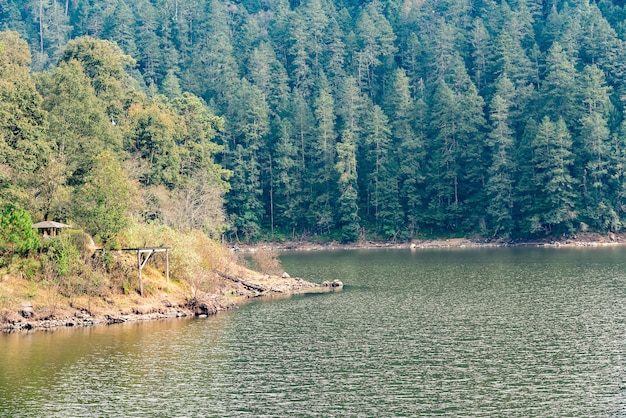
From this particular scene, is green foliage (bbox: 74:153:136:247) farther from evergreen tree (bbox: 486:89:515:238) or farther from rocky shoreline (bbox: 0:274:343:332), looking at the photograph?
evergreen tree (bbox: 486:89:515:238)

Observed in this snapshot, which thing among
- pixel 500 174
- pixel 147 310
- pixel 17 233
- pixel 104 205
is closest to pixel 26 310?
pixel 17 233

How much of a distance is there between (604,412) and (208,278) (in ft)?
144

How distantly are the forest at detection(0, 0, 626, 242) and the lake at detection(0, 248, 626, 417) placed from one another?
3180cm

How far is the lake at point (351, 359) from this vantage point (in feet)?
122

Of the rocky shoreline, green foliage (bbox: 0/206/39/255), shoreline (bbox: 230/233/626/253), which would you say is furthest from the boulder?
shoreline (bbox: 230/233/626/253)

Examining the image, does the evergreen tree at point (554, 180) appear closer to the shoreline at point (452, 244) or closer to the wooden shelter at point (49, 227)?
the shoreline at point (452, 244)

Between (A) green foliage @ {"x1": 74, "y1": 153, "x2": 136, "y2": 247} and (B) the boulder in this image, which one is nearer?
(B) the boulder

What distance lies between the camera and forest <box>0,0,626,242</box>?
108 m

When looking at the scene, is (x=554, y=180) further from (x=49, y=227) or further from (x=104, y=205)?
(x=49, y=227)

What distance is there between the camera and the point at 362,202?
497 ft

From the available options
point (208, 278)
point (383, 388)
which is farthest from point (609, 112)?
point (383, 388)

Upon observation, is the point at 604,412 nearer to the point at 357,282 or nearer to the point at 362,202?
the point at 357,282

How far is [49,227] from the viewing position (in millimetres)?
63500

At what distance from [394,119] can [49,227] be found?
10262 cm
